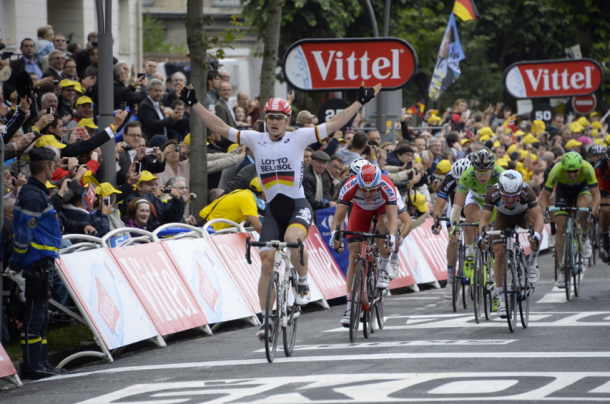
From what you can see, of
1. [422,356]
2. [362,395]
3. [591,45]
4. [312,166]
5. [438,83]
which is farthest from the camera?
[591,45]

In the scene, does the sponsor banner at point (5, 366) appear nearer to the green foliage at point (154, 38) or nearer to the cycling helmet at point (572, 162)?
the cycling helmet at point (572, 162)

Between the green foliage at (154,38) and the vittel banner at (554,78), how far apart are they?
29304mm

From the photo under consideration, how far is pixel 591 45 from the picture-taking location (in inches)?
1387

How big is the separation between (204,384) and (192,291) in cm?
334

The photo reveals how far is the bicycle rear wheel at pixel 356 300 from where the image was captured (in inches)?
460

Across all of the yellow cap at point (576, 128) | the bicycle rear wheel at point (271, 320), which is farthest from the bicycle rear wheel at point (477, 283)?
the yellow cap at point (576, 128)

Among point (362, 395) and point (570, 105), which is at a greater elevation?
point (570, 105)

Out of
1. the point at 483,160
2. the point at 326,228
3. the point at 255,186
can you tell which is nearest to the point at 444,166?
the point at 326,228

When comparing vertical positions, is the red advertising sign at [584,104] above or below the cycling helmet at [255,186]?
above

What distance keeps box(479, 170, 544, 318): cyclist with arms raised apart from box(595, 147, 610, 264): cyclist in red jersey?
4425 millimetres

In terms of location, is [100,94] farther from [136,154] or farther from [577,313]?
[577,313]

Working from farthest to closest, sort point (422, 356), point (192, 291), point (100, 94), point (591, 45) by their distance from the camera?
1. point (591, 45)
2. point (100, 94)
3. point (192, 291)
4. point (422, 356)

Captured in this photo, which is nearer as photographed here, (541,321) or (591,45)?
(541,321)

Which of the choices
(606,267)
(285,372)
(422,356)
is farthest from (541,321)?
(606,267)
